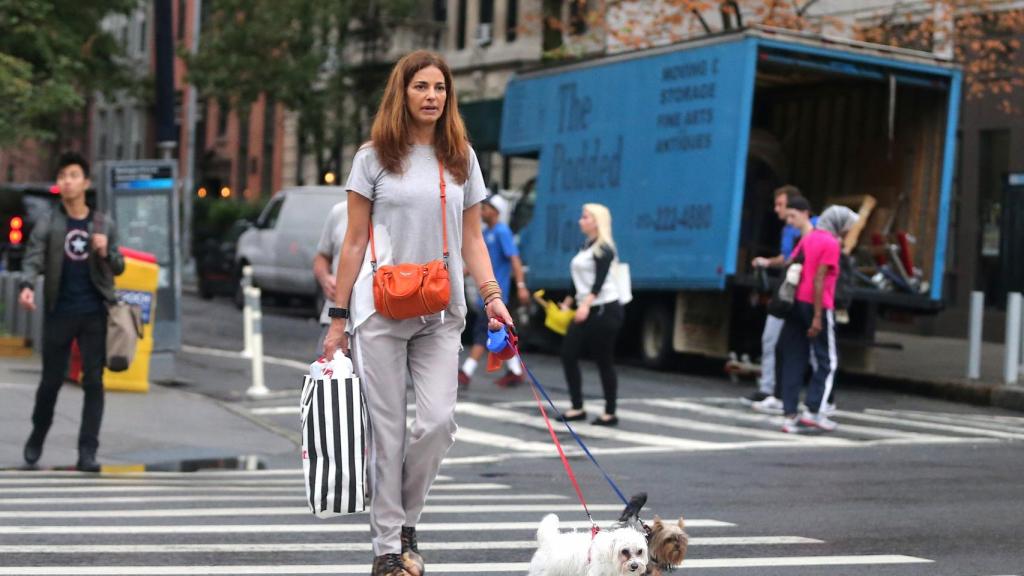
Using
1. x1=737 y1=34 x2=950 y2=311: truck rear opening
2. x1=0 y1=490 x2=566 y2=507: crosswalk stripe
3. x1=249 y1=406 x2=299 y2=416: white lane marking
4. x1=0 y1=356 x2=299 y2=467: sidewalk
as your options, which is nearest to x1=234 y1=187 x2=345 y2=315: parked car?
x1=737 y1=34 x2=950 y2=311: truck rear opening

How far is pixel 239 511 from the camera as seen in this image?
884cm

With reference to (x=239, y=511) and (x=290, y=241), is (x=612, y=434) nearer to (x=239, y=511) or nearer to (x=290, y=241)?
(x=239, y=511)

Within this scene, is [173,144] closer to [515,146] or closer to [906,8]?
[515,146]

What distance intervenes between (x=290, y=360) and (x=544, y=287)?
4111mm

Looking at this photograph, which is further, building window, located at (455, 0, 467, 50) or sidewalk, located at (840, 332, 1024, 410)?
building window, located at (455, 0, 467, 50)

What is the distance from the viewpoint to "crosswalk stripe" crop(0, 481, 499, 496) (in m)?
9.66

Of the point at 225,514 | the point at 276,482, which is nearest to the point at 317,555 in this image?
the point at 225,514

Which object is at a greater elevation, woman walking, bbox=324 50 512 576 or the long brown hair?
the long brown hair

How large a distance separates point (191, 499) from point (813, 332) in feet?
20.9

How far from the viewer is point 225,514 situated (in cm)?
871

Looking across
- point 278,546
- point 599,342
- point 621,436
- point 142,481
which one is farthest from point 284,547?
point 599,342

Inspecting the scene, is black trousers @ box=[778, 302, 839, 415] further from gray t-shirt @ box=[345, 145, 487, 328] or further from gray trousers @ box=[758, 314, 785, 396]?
gray t-shirt @ box=[345, 145, 487, 328]

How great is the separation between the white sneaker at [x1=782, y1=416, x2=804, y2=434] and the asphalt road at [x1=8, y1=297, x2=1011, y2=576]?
209mm

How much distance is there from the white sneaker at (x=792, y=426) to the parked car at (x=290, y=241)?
48.4ft
